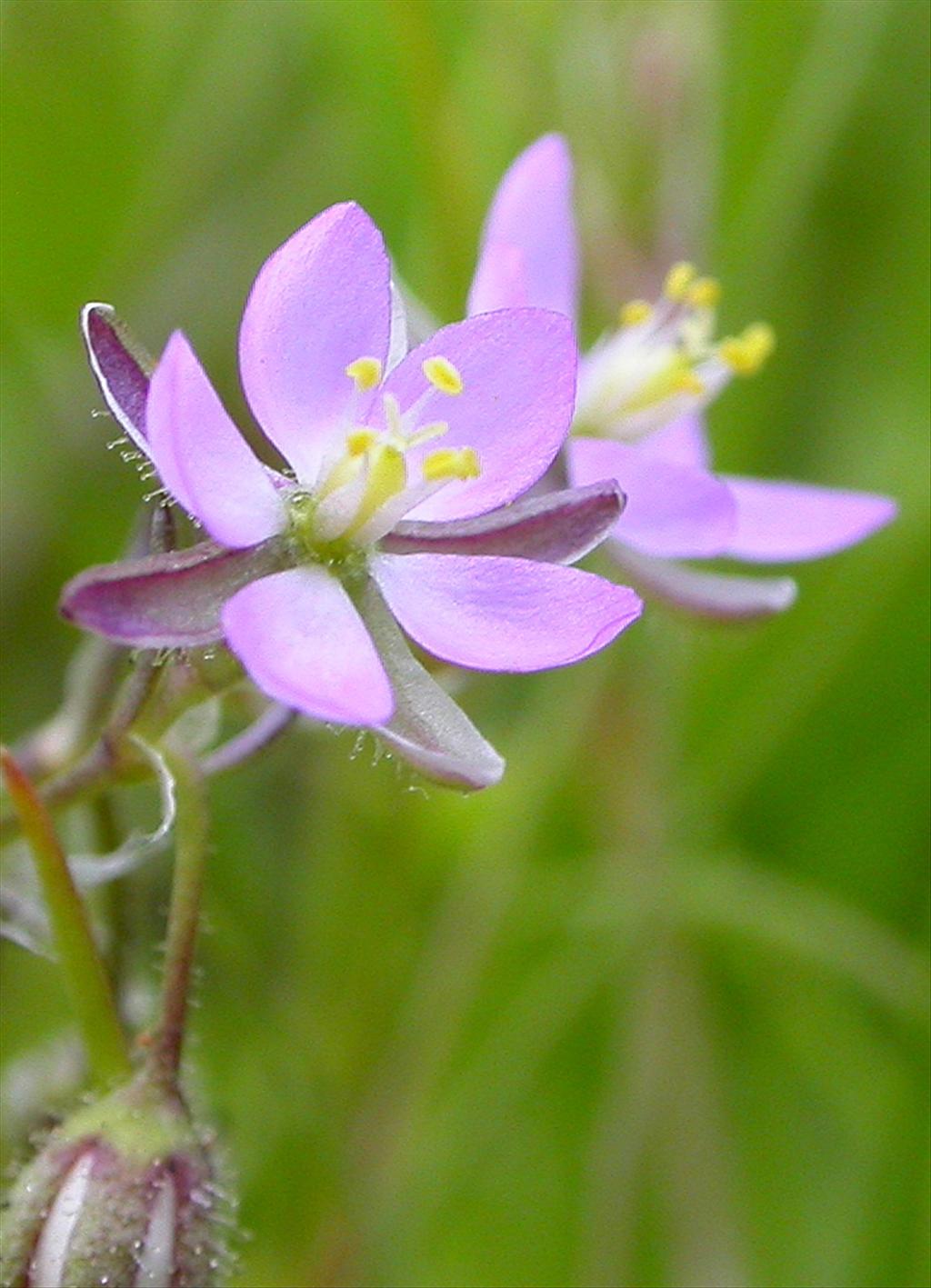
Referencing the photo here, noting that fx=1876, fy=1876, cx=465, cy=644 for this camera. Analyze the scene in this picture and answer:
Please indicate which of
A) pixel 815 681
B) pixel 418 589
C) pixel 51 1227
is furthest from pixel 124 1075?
pixel 815 681

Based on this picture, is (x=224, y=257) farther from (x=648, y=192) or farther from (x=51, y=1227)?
(x=51, y=1227)

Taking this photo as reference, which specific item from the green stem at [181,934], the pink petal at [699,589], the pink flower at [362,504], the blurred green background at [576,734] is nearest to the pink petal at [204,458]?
the pink flower at [362,504]

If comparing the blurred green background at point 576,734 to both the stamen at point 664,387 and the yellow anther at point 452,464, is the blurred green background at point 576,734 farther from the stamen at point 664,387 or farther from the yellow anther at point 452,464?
the yellow anther at point 452,464

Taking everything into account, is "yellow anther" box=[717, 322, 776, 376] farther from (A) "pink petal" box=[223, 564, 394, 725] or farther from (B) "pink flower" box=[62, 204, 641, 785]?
(A) "pink petal" box=[223, 564, 394, 725]

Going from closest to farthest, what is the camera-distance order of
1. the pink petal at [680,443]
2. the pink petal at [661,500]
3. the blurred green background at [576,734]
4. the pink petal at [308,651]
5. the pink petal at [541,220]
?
the pink petal at [308,651] → the pink petal at [661,500] → the pink petal at [541,220] → the pink petal at [680,443] → the blurred green background at [576,734]

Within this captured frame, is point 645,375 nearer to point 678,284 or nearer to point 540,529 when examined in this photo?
point 678,284

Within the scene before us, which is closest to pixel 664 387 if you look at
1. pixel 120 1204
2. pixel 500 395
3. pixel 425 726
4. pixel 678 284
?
pixel 678 284

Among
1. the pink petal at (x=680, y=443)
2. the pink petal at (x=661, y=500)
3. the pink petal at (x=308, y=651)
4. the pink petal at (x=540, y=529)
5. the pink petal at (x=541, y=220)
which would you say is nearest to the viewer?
the pink petal at (x=308, y=651)
